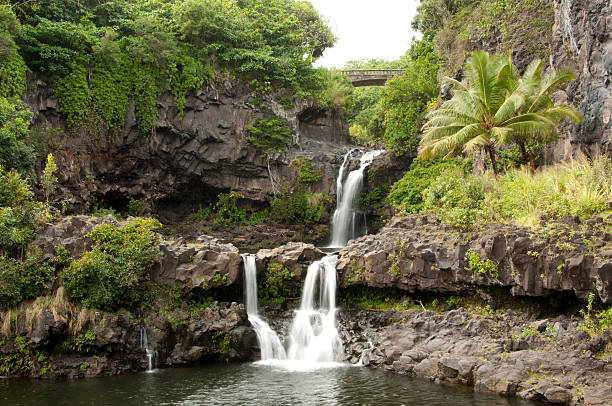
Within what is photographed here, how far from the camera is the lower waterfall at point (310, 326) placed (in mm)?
16469

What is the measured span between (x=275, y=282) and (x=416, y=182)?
1193 centimetres

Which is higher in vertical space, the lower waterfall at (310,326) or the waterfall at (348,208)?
the waterfall at (348,208)

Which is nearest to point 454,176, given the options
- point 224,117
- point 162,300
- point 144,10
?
point 162,300

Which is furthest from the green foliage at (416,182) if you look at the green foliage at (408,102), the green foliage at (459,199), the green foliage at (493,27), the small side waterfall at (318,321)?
the small side waterfall at (318,321)

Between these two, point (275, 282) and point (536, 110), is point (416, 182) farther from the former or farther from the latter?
point (275, 282)

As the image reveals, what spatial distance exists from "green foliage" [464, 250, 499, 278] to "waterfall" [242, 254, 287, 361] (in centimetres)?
711

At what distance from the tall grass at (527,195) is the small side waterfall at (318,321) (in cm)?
512

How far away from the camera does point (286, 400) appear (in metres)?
11.8

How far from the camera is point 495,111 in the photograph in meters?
20.2

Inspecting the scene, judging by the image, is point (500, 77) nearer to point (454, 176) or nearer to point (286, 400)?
point (454, 176)

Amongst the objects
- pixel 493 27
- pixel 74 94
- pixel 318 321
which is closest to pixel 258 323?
pixel 318 321

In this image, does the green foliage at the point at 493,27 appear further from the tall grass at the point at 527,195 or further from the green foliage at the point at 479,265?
the green foliage at the point at 479,265

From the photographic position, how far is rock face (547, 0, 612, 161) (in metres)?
16.1

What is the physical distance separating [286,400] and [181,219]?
74.2ft
